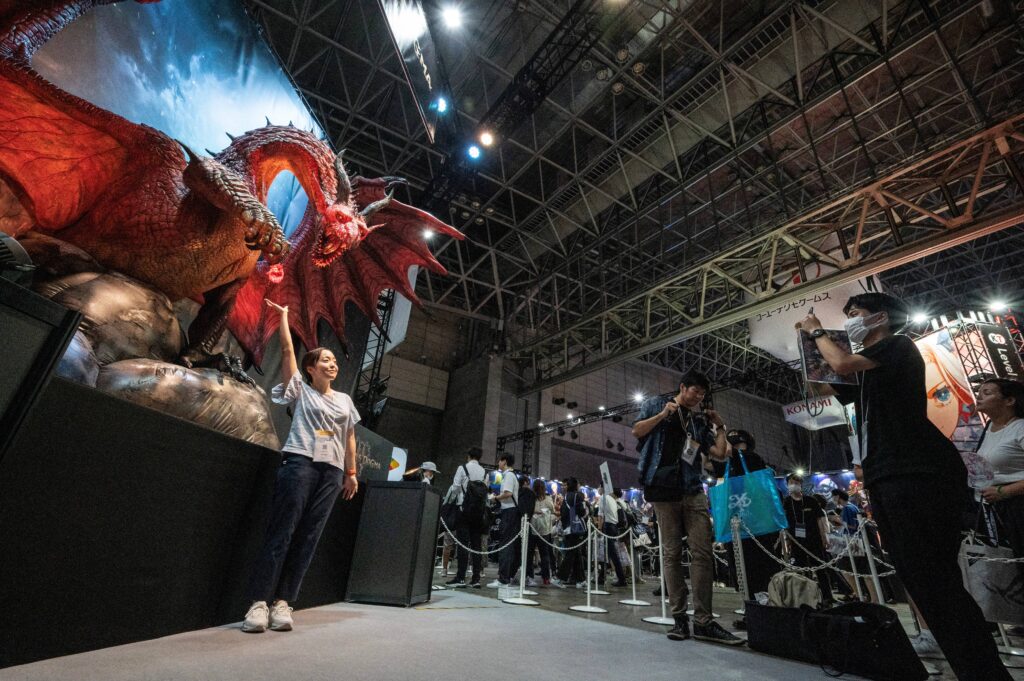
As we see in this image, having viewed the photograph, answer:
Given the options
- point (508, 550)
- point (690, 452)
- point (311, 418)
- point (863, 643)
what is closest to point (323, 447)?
point (311, 418)

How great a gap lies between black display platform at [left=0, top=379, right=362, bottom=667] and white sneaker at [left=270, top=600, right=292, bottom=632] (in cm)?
19

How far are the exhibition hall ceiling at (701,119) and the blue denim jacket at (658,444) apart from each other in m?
5.93

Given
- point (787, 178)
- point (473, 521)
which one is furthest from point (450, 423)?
point (787, 178)

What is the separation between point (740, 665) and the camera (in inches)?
75.9

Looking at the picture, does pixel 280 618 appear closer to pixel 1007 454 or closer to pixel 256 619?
pixel 256 619

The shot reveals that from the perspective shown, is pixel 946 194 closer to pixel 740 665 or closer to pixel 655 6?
pixel 655 6

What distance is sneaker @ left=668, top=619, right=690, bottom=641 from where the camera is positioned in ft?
8.01

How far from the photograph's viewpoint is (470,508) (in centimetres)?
526

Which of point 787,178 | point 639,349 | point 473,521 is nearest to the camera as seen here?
point 473,521

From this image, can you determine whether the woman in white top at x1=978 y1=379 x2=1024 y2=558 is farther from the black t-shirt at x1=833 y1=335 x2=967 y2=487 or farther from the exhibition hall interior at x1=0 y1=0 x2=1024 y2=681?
the black t-shirt at x1=833 y1=335 x2=967 y2=487

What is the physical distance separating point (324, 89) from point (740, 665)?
416 inches

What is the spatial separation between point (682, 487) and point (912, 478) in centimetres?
126

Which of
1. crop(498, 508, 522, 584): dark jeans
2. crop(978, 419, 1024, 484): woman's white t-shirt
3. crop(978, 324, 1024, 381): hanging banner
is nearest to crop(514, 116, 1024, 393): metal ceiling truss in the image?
crop(978, 324, 1024, 381): hanging banner

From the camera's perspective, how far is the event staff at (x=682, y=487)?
252 cm
